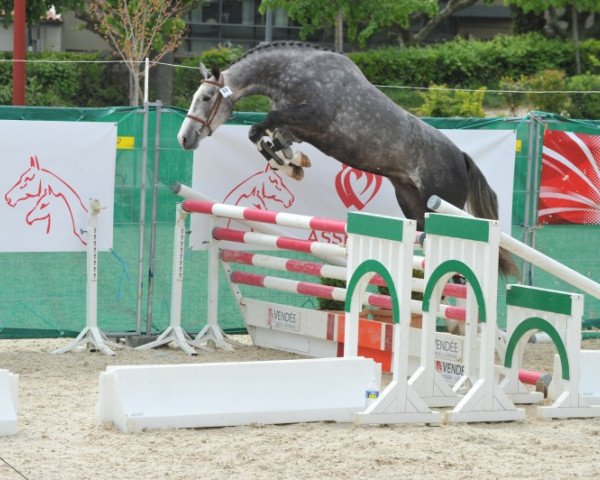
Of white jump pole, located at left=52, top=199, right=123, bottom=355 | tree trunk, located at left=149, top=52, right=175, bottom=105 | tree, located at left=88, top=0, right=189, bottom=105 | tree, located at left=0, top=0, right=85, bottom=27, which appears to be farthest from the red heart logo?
tree, located at left=0, top=0, right=85, bottom=27

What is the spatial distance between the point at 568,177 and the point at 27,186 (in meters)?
4.20

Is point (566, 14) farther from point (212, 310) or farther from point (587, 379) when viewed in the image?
point (587, 379)

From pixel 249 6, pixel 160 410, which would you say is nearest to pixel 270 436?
pixel 160 410

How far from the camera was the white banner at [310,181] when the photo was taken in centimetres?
916

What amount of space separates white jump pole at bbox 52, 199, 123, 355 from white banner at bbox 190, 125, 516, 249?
A: 785mm

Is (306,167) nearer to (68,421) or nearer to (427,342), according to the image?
(427,342)

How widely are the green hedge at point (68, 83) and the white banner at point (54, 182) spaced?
16.7 m

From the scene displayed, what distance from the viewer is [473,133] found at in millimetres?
9828

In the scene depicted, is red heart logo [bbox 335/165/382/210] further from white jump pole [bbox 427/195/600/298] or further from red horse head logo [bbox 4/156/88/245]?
white jump pole [bbox 427/195/600/298]

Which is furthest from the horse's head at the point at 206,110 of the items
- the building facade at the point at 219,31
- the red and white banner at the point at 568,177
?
the building facade at the point at 219,31

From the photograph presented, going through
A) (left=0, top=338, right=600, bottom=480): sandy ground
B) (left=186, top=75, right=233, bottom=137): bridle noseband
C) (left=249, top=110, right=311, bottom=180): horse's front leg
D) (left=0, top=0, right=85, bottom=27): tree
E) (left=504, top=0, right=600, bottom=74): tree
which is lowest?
(left=0, top=338, right=600, bottom=480): sandy ground

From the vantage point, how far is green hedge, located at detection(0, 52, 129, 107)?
25.6 metres

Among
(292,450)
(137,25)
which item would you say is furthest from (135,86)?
(292,450)

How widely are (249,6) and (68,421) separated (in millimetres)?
35006
